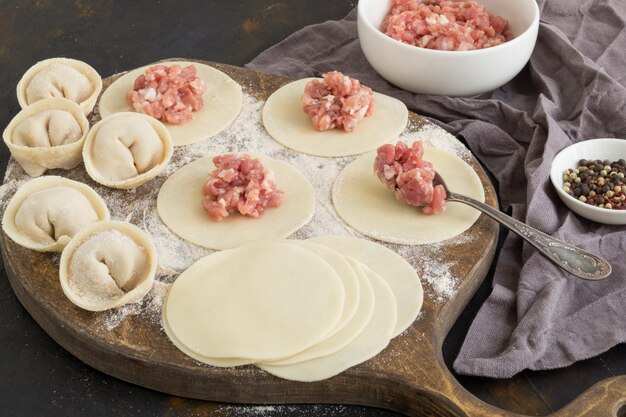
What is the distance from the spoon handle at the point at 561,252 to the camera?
341cm

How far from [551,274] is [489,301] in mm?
287

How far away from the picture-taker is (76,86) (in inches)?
162

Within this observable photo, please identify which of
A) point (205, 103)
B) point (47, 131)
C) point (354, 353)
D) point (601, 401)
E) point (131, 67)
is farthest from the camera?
point (131, 67)

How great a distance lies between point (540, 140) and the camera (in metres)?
4.16

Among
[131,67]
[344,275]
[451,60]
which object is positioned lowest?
[131,67]

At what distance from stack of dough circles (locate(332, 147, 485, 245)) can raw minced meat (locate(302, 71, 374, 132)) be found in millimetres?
230

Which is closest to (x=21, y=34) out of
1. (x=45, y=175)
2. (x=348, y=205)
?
(x=45, y=175)

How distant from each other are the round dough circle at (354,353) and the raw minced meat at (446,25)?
1.74 metres

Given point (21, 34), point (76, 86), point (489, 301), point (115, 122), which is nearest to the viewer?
point (489, 301)

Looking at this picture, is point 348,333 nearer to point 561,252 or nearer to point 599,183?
point 561,252

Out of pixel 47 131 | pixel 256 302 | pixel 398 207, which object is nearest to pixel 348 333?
Answer: pixel 256 302

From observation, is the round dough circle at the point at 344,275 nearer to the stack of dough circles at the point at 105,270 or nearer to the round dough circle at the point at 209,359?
the round dough circle at the point at 209,359

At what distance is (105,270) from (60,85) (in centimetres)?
131

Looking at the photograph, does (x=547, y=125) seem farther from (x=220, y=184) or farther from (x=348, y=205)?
(x=220, y=184)
